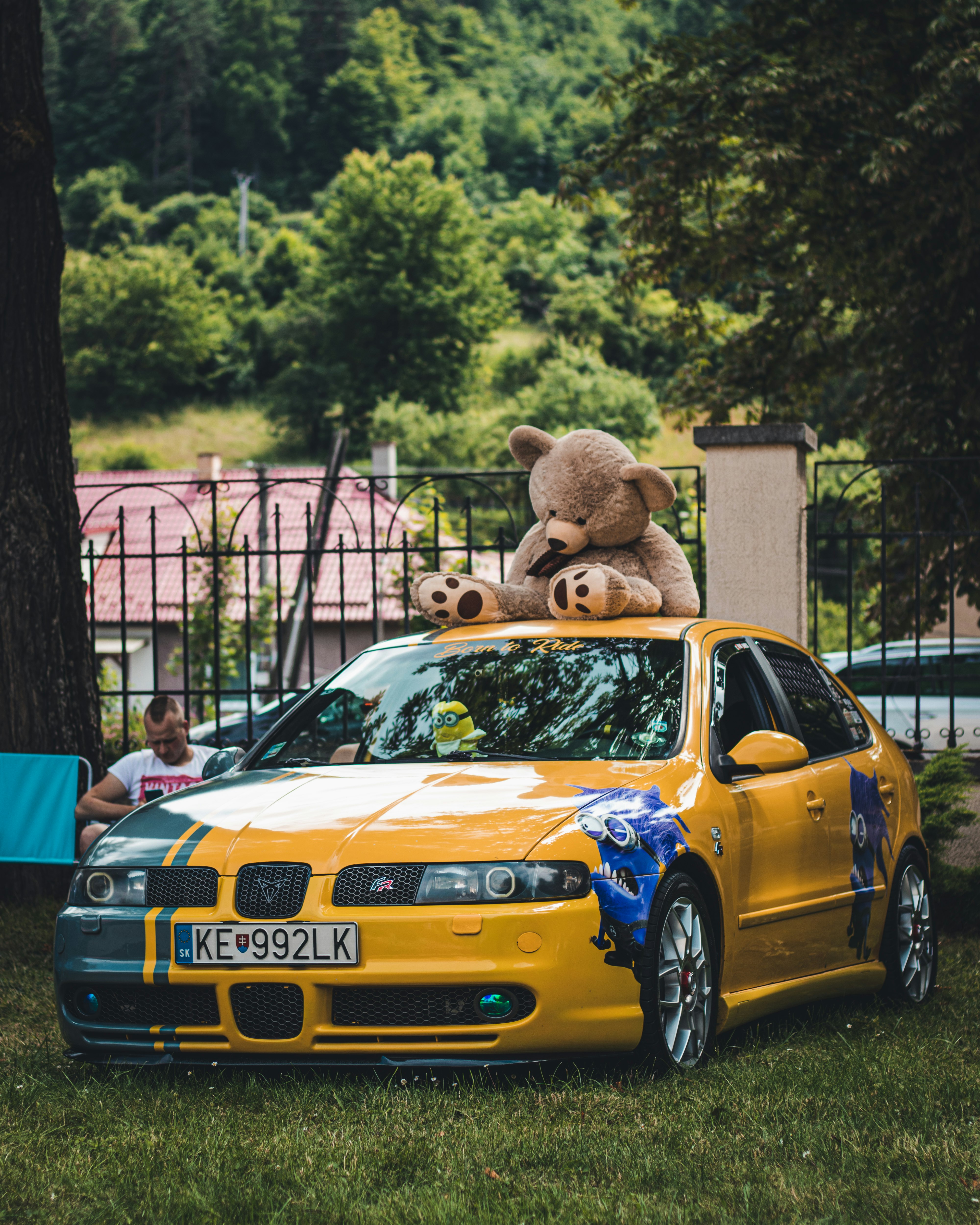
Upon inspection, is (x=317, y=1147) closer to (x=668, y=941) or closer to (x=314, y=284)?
(x=668, y=941)

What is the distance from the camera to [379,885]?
13.5ft

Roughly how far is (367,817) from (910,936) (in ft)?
8.76

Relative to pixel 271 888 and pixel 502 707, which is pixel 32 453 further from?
pixel 271 888

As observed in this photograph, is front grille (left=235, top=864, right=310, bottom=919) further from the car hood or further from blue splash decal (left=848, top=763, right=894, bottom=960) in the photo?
blue splash decal (left=848, top=763, right=894, bottom=960)

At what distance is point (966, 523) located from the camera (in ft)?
Answer: 29.2

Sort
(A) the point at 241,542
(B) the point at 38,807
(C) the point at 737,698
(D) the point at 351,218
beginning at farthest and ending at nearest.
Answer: (D) the point at 351,218, (A) the point at 241,542, (B) the point at 38,807, (C) the point at 737,698

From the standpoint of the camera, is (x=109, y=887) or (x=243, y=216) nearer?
(x=109, y=887)

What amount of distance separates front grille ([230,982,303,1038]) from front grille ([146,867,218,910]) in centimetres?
26

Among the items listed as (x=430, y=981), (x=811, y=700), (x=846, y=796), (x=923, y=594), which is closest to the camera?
(x=430, y=981)

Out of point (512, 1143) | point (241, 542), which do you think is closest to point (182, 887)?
point (512, 1143)

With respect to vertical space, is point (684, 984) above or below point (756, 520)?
below

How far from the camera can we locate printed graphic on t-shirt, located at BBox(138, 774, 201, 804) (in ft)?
23.8

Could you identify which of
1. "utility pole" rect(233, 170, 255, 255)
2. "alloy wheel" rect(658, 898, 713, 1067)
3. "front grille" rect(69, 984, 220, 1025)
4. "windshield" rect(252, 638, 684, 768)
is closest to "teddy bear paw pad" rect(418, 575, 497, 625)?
"windshield" rect(252, 638, 684, 768)

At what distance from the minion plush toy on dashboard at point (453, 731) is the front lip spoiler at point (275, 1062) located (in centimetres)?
110
